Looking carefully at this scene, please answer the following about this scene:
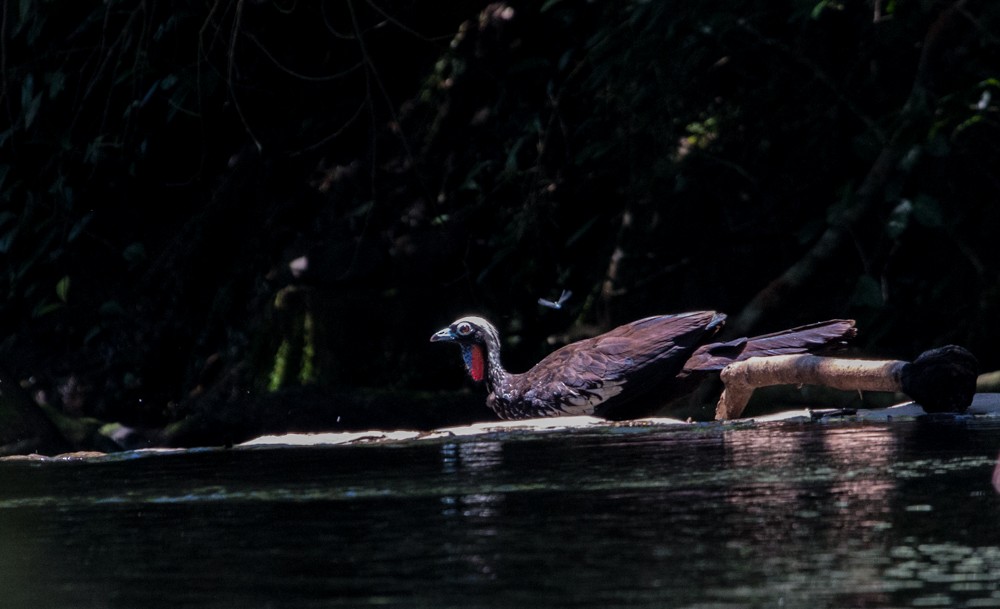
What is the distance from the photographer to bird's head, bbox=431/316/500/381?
852cm

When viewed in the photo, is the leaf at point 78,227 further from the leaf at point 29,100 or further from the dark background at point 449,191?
the leaf at point 29,100

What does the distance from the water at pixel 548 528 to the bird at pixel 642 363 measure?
1670 mm

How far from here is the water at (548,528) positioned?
2.86 m

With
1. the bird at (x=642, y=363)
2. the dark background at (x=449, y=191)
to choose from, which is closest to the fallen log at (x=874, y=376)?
the bird at (x=642, y=363)

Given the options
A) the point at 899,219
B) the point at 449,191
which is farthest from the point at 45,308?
the point at 899,219

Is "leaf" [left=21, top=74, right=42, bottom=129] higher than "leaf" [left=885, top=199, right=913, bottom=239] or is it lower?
higher

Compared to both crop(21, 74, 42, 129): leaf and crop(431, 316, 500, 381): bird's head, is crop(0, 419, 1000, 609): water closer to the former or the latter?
crop(431, 316, 500, 381): bird's head

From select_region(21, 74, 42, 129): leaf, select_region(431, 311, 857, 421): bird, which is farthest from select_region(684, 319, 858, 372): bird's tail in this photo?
select_region(21, 74, 42, 129): leaf

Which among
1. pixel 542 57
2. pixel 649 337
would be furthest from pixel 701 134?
pixel 649 337

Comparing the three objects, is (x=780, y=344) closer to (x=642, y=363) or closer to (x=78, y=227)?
(x=642, y=363)

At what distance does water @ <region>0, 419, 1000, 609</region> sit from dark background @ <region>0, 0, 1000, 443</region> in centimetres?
238

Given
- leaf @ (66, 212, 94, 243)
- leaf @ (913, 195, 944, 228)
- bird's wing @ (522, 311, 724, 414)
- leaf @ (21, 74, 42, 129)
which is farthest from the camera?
leaf @ (66, 212, 94, 243)

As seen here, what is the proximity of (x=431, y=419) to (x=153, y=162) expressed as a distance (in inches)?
169

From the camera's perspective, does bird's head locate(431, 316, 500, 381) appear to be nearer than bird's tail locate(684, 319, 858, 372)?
No
